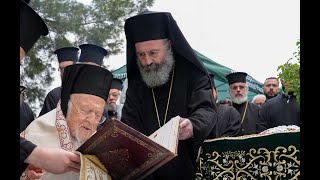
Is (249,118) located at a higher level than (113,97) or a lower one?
lower

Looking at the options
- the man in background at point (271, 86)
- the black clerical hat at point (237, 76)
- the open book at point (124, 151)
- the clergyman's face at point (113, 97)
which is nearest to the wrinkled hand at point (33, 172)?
the open book at point (124, 151)

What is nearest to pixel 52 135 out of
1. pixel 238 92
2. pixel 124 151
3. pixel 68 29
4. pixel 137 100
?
pixel 124 151

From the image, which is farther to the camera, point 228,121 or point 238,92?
point 238,92

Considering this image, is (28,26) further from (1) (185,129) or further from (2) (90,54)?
(2) (90,54)

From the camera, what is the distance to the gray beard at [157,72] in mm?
3623

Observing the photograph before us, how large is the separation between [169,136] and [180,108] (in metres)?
0.93

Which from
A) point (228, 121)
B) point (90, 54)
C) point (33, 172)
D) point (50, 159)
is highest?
point (90, 54)

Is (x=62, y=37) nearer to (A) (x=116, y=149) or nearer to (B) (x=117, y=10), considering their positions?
(B) (x=117, y=10)

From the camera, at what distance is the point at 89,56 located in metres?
5.81

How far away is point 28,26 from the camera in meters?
2.44

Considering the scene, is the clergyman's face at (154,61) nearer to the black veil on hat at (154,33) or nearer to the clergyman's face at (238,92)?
the black veil on hat at (154,33)

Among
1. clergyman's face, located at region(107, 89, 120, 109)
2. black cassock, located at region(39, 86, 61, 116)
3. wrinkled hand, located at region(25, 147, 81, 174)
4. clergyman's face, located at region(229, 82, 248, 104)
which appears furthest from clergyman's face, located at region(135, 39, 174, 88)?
clergyman's face, located at region(229, 82, 248, 104)
